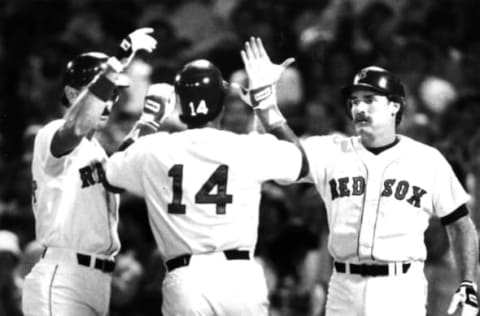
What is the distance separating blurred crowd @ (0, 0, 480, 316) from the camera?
9875 mm

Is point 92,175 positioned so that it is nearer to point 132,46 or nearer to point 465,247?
point 132,46

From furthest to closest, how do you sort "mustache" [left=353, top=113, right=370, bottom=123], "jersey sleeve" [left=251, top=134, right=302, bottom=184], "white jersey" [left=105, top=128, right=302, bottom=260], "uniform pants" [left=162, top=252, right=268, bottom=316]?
"mustache" [left=353, top=113, right=370, bottom=123]
"jersey sleeve" [left=251, top=134, right=302, bottom=184]
"white jersey" [left=105, top=128, right=302, bottom=260]
"uniform pants" [left=162, top=252, right=268, bottom=316]

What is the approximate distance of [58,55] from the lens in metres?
12.4

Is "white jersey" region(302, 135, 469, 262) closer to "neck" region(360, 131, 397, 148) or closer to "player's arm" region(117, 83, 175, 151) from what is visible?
"neck" region(360, 131, 397, 148)

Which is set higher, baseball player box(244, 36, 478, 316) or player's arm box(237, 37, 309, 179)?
player's arm box(237, 37, 309, 179)

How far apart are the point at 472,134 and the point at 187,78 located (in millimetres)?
4275

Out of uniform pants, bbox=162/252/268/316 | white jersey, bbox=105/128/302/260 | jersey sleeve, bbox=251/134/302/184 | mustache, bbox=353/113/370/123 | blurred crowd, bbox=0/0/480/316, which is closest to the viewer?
uniform pants, bbox=162/252/268/316

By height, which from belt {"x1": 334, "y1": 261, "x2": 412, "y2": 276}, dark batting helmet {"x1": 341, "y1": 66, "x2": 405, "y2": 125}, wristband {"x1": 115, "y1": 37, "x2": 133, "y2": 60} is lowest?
belt {"x1": 334, "y1": 261, "x2": 412, "y2": 276}

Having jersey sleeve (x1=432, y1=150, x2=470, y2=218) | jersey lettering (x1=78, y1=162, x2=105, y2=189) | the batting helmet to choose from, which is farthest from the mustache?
jersey lettering (x1=78, y1=162, x2=105, y2=189)

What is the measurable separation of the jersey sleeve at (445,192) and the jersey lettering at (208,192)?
1.32 m

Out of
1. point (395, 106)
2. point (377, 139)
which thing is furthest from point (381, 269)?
point (395, 106)

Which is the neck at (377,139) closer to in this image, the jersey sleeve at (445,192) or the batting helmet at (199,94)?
the jersey sleeve at (445,192)

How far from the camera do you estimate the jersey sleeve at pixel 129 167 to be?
7023mm

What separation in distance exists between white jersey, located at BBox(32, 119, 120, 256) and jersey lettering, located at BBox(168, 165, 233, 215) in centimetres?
64
